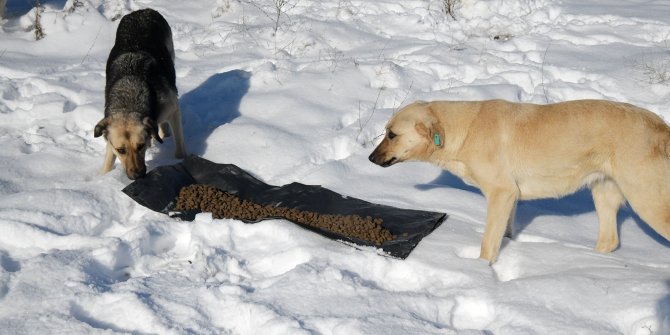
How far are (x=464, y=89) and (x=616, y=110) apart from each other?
11.4 ft

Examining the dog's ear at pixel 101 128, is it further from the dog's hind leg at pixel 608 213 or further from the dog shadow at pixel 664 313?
the dog shadow at pixel 664 313

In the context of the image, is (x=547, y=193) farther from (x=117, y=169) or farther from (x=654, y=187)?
(x=117, y=169)

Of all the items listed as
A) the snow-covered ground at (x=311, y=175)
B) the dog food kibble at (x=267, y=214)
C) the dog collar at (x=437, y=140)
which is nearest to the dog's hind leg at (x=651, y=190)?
the snow-covered ground at (x=311, y=175)

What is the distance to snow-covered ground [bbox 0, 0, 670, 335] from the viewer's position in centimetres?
391

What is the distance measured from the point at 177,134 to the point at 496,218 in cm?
358

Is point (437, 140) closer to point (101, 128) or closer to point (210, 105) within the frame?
point (101, 128)

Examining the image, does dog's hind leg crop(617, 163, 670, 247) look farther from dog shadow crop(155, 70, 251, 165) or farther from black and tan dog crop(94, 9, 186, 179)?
dog shadow crop(155, 70, 251, 165)

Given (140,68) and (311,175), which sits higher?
(140,68)

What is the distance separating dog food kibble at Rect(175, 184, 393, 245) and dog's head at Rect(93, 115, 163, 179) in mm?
537

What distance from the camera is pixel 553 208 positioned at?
607 centimetres

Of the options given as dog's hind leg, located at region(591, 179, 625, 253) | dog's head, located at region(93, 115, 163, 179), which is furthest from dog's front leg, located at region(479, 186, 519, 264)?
dog's head, located at region(93, 115, 163, 179)

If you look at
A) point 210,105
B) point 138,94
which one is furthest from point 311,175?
point 210,105

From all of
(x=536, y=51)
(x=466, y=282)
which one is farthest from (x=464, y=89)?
(x=466, y=282)

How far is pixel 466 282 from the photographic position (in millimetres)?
4340
